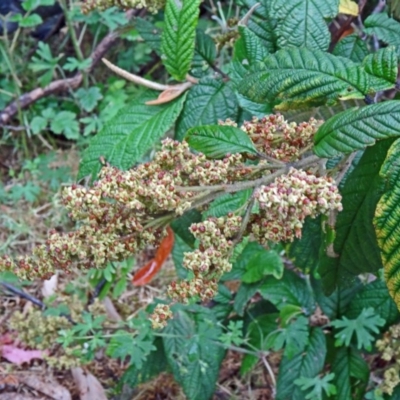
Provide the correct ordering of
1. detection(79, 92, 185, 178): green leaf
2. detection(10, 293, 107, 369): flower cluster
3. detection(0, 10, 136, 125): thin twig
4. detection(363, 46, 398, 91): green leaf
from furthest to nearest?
detection(0, 10, 136, 125): thin twig, detection(10, 293, 107, 369): flower cluster, detection(79, 92, 185, 178): green leaf, detection(363, 46, 398, 91): green leaf

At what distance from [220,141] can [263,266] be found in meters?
0.73

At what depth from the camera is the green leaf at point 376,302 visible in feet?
5.08

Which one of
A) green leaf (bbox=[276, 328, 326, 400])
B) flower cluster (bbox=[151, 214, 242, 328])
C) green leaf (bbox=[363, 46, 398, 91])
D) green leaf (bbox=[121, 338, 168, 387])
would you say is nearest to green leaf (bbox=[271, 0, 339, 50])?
green leaf (bbox=[363, 46, 398, 91])

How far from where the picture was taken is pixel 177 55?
1.23m

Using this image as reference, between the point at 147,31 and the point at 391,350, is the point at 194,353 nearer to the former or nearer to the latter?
the point at 391,350

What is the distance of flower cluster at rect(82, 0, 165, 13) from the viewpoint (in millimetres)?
1179

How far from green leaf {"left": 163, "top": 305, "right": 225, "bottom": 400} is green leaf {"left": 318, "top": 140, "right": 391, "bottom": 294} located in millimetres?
499

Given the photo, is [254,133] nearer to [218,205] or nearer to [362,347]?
[218,205]

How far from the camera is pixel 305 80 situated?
95 cm

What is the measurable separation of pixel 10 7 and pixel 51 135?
601mm

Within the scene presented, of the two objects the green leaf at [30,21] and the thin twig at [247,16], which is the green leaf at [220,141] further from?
the green leaf at [30,21]

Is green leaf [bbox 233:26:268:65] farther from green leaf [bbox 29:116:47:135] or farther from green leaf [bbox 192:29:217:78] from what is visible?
green leaf [bbox 29:116:47:135]

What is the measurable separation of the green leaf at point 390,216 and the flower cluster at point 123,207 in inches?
7.9

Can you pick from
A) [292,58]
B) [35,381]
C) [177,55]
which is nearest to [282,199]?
[292,58]
